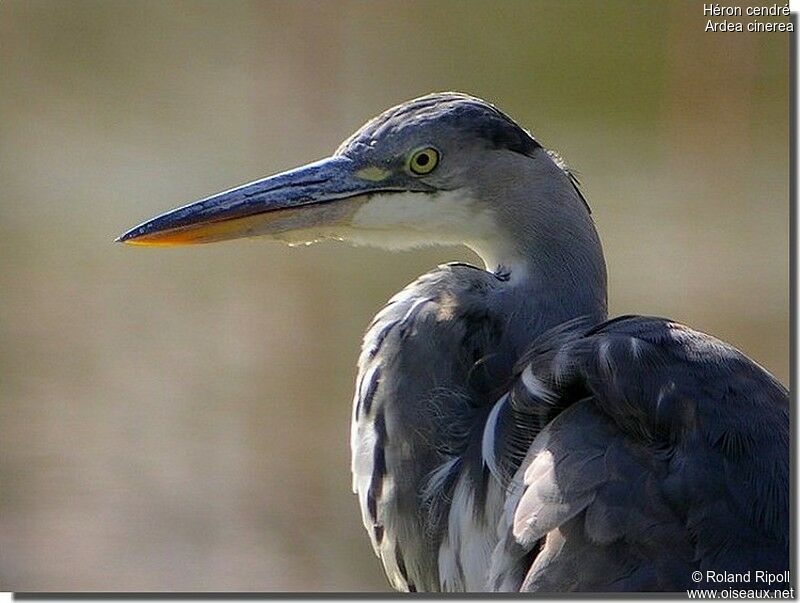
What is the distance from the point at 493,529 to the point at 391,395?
0.27 meters

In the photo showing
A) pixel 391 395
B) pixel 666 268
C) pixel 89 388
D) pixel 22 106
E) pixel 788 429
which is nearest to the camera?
pixel 788 429

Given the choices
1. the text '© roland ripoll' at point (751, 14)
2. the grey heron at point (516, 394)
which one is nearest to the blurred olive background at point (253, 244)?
the text '© roland ripoll' at point (751, 14)

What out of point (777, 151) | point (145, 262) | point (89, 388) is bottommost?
point (89, 388)

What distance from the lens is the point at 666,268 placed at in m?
5.29

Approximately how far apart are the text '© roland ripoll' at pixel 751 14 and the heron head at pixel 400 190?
0.54 meters

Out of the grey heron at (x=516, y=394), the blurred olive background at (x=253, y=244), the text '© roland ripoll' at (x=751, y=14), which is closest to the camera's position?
the grey heron at (x=516, y=394)

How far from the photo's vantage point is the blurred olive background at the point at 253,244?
416cm

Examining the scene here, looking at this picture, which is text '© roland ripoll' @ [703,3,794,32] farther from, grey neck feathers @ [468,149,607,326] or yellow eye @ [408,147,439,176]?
yellow eye @ [408,147,439,176]

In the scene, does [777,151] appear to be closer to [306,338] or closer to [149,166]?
[306,338]

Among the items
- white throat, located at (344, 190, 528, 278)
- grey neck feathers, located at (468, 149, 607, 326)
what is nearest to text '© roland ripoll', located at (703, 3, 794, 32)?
grey neck feathers, located at (468, 149, 607, 326)

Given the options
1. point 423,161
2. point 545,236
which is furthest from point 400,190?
point 545,236

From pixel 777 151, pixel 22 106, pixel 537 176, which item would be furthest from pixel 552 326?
pixel 22 106

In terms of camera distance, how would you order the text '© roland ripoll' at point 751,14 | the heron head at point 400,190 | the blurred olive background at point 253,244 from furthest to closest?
the blurred olive background at point 253,244 < the text '© roland ripoll' at point 751,14 < the heron head at point 400,190

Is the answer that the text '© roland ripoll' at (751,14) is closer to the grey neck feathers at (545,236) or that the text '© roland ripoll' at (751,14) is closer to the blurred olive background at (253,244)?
the blurred olive background at (253,244)
